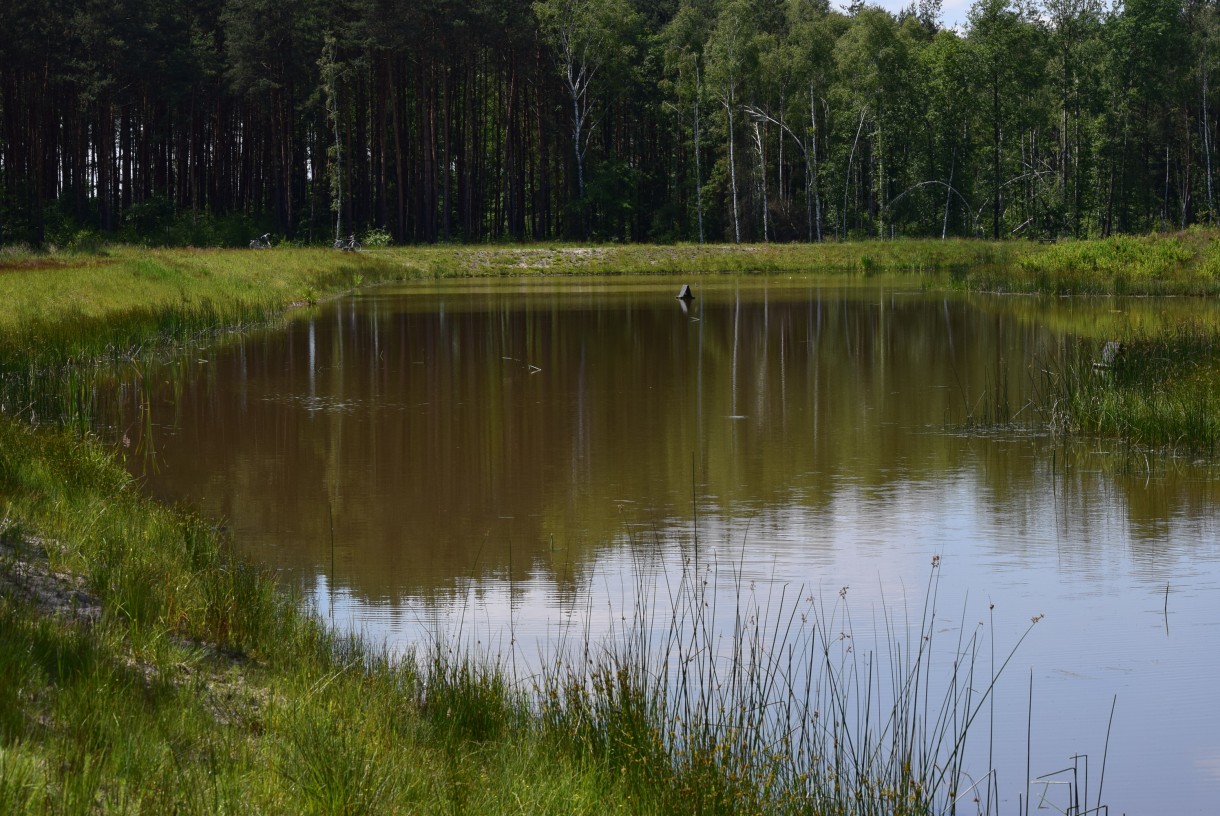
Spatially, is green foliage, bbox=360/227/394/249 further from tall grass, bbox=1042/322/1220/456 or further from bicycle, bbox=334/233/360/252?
tall grass, bbox=1042/322/1220/456

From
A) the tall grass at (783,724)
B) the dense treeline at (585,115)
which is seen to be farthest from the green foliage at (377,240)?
the tall grass at (783,724)

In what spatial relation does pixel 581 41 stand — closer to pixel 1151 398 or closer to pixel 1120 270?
pixel 1120 270

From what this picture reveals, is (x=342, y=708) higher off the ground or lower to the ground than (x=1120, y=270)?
lower

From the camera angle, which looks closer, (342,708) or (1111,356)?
(342,708)

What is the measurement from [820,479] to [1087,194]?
6174cm

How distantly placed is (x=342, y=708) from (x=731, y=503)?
639 centimetres

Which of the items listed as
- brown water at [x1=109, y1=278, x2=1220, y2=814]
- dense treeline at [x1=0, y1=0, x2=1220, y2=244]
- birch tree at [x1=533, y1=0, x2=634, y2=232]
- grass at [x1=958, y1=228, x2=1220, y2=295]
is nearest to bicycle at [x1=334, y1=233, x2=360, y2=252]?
dense treeline at [x1=0, y1=0, x2=1220, y2=244]

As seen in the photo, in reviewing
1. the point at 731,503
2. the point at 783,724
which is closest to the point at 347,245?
the point at 731,503

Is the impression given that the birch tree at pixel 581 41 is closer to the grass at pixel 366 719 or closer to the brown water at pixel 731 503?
the brown water at pixel 731 503

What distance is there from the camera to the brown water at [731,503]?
283 inches

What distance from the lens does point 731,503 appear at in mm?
11094

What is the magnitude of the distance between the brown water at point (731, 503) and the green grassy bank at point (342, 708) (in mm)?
593

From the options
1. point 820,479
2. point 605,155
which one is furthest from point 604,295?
point 605,155

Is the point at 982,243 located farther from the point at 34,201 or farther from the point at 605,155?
the point at 34,201
